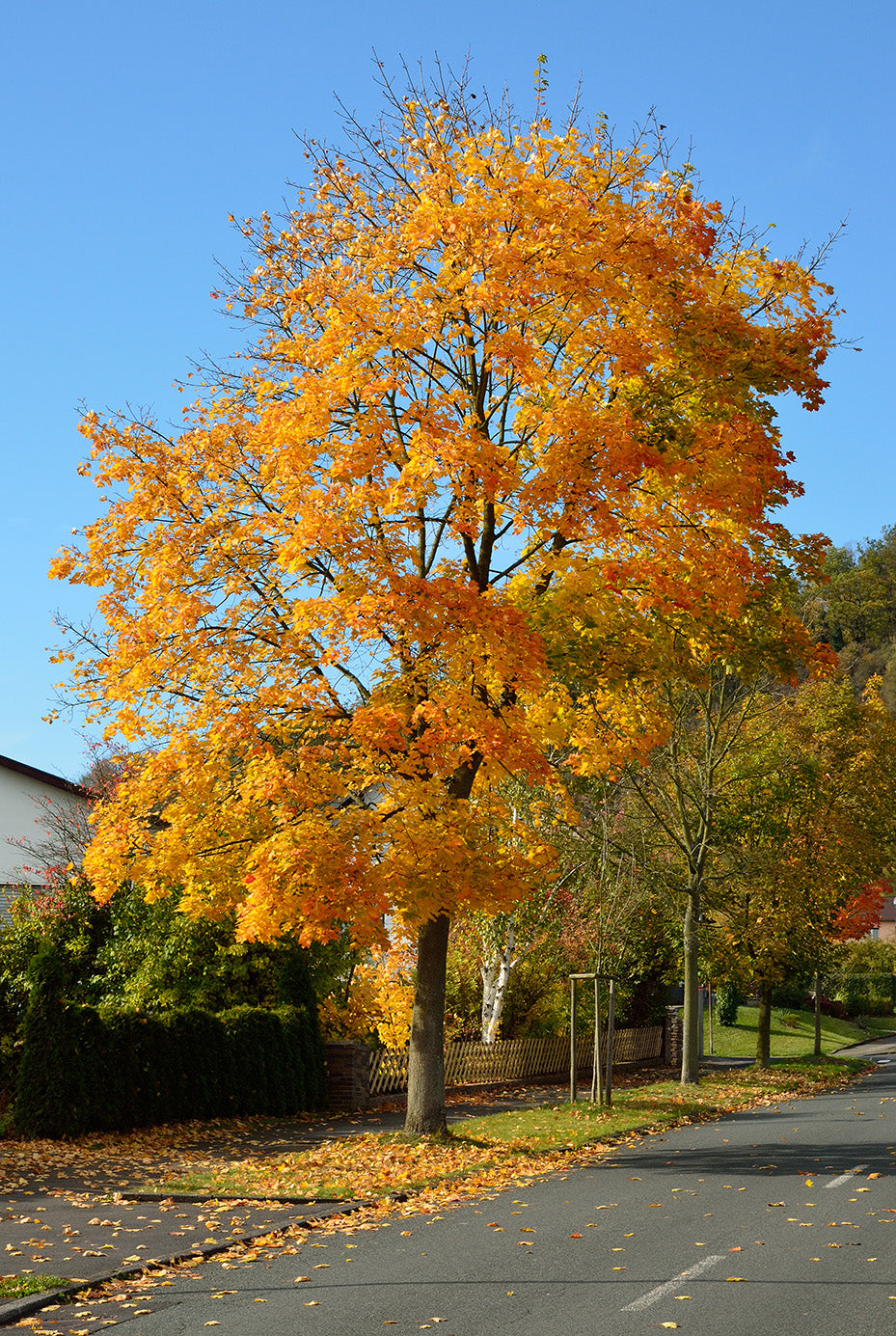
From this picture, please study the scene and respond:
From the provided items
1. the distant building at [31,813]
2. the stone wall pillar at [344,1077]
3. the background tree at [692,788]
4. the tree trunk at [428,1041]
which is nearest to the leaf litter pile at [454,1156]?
the tree trunk at [428,1041]

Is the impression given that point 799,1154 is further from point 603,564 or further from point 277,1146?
point 603,564

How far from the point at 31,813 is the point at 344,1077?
1639 cm

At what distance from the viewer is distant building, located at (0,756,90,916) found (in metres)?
32.2

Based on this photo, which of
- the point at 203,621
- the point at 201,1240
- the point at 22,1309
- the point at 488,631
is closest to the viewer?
Answer: the point at 22,1309

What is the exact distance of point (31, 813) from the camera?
110ft

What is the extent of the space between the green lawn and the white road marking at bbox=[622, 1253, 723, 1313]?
33.1 m

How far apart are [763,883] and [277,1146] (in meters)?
16.4

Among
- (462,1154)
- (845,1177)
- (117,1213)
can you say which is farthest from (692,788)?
(117,1213)

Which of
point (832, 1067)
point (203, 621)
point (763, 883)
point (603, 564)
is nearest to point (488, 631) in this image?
point (603, 564)

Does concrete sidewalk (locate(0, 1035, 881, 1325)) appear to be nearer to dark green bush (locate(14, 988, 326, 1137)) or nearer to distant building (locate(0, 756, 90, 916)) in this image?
dark green bush (locate(14, 988, 326, 1137))

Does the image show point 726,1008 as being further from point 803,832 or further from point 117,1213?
point 117,1213

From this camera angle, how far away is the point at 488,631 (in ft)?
42.1

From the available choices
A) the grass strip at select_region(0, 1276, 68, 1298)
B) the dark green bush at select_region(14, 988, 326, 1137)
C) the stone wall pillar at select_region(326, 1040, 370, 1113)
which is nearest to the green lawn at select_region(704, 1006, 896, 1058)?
the stone wall pillar at select_region(326, 1040, 370, 1113)

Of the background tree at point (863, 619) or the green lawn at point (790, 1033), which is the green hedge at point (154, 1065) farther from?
the background tree at point (863, 619)
